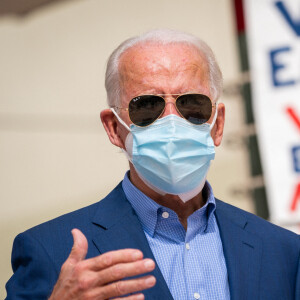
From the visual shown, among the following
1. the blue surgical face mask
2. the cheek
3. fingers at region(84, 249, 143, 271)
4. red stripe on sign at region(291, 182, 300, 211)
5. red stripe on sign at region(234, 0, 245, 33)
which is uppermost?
red stripe on sign at region(234, 0, 245, 33)

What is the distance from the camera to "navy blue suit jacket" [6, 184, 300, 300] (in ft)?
5.52

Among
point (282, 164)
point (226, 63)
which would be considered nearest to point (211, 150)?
point (282, 164)

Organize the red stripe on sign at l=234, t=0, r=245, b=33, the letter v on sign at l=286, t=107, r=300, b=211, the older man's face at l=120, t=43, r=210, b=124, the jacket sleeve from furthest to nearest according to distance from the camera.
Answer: the red stripe on sign at l=234, t=0, r=245, b=33, the letter v on sign at l=286, t=107, r=300, b=211, the older man's face at l=120, t=43, r=210, b=124, the jacket sleeve

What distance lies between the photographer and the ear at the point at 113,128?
1986 millimetres

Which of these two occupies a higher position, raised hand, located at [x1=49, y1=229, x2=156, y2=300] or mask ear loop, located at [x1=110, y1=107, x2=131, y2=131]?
mask ear loop, located at [x1=110, y1=107, x2=131, y2=131]

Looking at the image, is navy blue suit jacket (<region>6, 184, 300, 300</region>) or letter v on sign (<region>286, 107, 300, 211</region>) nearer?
navy blue suit jacket (<region>6, 184, 300, 300</region>)

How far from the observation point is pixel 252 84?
479 cm

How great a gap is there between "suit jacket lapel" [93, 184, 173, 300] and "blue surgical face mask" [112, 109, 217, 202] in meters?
0.11

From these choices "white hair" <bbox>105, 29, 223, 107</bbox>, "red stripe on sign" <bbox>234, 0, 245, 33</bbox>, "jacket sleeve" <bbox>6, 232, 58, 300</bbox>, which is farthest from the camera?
"red stripe on sign" <bbox>234, 0, 245, 33</bbox>

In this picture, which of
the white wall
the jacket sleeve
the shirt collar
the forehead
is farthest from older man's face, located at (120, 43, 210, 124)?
the white wall

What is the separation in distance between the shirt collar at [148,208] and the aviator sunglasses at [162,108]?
0.20 metres

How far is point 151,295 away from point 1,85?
13.4 feet

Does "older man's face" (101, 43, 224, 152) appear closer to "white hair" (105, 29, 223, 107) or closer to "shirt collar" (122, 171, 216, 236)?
"white hair" (105, 29, 223, 107)

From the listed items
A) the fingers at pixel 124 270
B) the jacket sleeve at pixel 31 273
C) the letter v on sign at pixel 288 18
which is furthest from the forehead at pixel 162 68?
the letter v on sign at pixel 288 18
